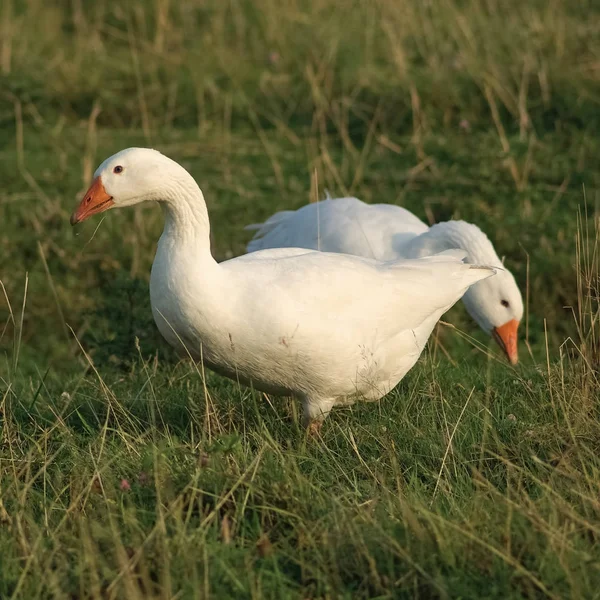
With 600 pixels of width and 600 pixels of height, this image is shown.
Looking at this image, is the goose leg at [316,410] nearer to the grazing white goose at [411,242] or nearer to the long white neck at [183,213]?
the long white neck at [183,213]

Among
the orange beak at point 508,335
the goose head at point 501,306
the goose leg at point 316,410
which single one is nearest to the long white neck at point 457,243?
the goose head at point 501,306

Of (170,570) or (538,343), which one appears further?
(538,343)

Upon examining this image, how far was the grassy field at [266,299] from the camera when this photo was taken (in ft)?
10.6

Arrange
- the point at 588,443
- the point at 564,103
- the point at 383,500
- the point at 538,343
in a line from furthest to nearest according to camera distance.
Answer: the point at 564,103 → the point at 538,343 → the point at 588,443 → the point at 383,500

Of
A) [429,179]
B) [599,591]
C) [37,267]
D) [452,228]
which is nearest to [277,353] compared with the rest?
[599,591]

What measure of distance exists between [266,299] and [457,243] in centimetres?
191

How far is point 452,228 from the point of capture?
5797 millimetres

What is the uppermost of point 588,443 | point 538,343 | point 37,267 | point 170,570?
point 170,570

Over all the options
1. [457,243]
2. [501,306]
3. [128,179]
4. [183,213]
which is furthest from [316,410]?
[501,306]

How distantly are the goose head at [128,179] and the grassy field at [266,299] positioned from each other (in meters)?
0.48

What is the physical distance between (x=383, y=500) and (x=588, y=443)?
34.4 inches

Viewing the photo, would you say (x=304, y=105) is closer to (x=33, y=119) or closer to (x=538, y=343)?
(x=33, y=119)

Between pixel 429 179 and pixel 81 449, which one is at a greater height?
pixel 81 449

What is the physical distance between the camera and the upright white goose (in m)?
4.08
